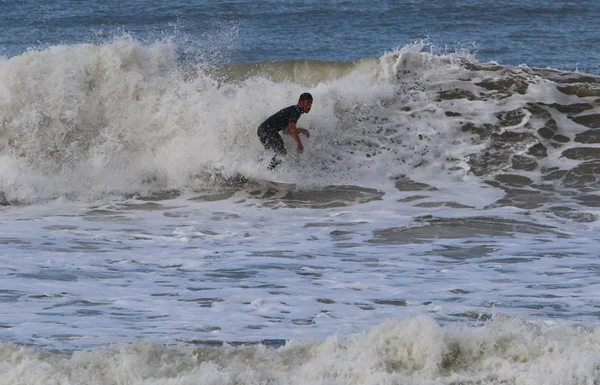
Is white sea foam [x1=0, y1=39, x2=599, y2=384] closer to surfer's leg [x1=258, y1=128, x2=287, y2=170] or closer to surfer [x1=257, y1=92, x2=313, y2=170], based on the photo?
surfer's leg [x1=258, y1=128, x2=287, y2=170]

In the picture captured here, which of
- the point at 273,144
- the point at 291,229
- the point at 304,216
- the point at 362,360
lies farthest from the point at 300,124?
the point at 362,360

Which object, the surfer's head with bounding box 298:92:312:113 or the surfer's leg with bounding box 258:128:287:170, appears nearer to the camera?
the surfer's head with bounding box 298:92:312:113

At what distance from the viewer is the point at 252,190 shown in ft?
38.8

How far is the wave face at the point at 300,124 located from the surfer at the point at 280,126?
39 cm

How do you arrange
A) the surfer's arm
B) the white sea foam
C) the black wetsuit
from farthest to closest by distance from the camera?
1. the black wetsuit
2. the surfer's arm
3. the white sea foam

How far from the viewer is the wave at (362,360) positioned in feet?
16.7

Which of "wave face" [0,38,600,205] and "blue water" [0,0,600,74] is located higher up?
"blue water" [0,0,600,74]

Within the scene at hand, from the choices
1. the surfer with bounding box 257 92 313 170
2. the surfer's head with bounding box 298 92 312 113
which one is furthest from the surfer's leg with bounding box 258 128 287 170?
the surfer's head with bounding box 298 92 312 113

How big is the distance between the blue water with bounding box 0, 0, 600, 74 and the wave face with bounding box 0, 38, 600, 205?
3.47m

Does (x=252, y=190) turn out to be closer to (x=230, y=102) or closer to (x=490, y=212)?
(x=230, y=102)

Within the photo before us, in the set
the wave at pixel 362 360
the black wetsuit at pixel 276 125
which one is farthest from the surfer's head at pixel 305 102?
the wave at pixel 362 360

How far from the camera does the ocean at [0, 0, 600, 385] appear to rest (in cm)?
543

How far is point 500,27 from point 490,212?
40.1 ft

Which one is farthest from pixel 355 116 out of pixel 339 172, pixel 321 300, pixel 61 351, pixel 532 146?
pixel 61 351
